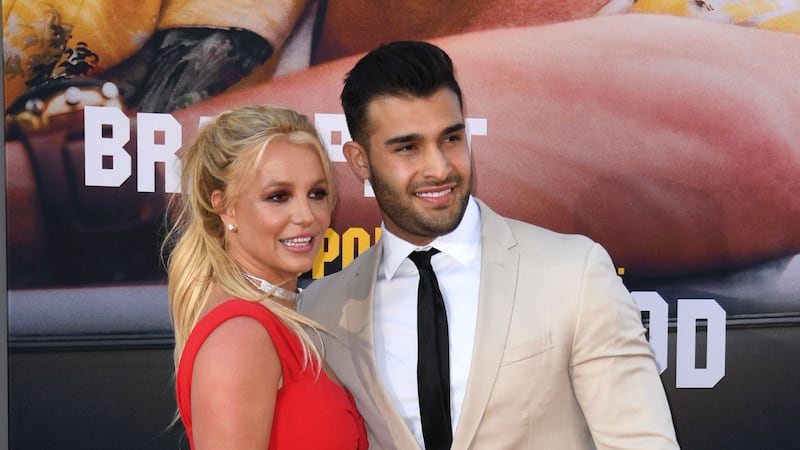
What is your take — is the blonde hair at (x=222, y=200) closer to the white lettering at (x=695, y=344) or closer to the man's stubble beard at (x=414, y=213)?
the man's stubble beard at (x=414, y=213)

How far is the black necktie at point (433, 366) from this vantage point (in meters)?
1.65

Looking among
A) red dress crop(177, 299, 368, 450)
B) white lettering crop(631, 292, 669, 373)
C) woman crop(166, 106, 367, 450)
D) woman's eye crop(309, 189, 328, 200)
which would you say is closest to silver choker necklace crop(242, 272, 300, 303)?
woman crop(166, 106, 367, 450)

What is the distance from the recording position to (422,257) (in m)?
1.79

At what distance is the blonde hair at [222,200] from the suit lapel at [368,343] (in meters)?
0.14

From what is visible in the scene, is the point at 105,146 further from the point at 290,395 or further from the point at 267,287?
the point at 290,395

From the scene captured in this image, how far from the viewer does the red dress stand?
1511 millimetres

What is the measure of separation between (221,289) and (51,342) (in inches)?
45.6

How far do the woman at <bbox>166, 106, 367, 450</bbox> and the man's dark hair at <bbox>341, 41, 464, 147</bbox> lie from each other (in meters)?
0.18

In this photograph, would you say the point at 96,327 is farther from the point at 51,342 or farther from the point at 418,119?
the point at 418,119

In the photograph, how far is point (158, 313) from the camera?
253 cm

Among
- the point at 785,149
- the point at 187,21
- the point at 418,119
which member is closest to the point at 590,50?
the point at 785,149

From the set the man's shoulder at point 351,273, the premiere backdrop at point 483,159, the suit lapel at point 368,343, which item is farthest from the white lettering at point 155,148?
the suit lapel at point 368,343

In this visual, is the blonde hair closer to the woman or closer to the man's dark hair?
the woman

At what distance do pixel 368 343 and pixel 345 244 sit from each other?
0.91 metres
